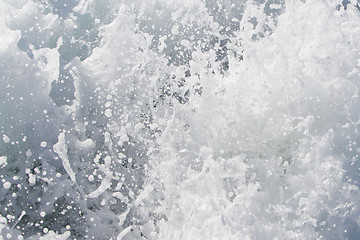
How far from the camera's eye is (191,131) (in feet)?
9.46

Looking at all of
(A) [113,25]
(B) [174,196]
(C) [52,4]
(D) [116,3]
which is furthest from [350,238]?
(C) [52,4]

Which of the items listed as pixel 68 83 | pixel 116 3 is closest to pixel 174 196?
pixel 68 83

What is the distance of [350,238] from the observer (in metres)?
2.38

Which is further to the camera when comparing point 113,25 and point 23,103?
point 113,25

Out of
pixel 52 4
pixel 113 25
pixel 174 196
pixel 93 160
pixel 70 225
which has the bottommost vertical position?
pixel 70 225

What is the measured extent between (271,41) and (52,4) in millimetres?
2225

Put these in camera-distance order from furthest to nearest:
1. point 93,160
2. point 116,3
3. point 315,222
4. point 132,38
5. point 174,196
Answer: point 116,3
point 132,38
point 93,160
point 174,196
point 315,222

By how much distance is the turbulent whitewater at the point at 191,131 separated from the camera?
2.45 meters

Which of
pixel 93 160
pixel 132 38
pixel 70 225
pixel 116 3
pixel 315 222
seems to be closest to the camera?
pixel 315 222

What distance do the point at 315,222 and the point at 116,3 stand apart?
262 cm

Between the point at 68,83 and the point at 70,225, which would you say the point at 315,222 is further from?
the point at 68,83

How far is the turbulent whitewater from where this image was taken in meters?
2.45

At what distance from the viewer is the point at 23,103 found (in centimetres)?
326

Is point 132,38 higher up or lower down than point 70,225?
higher up
